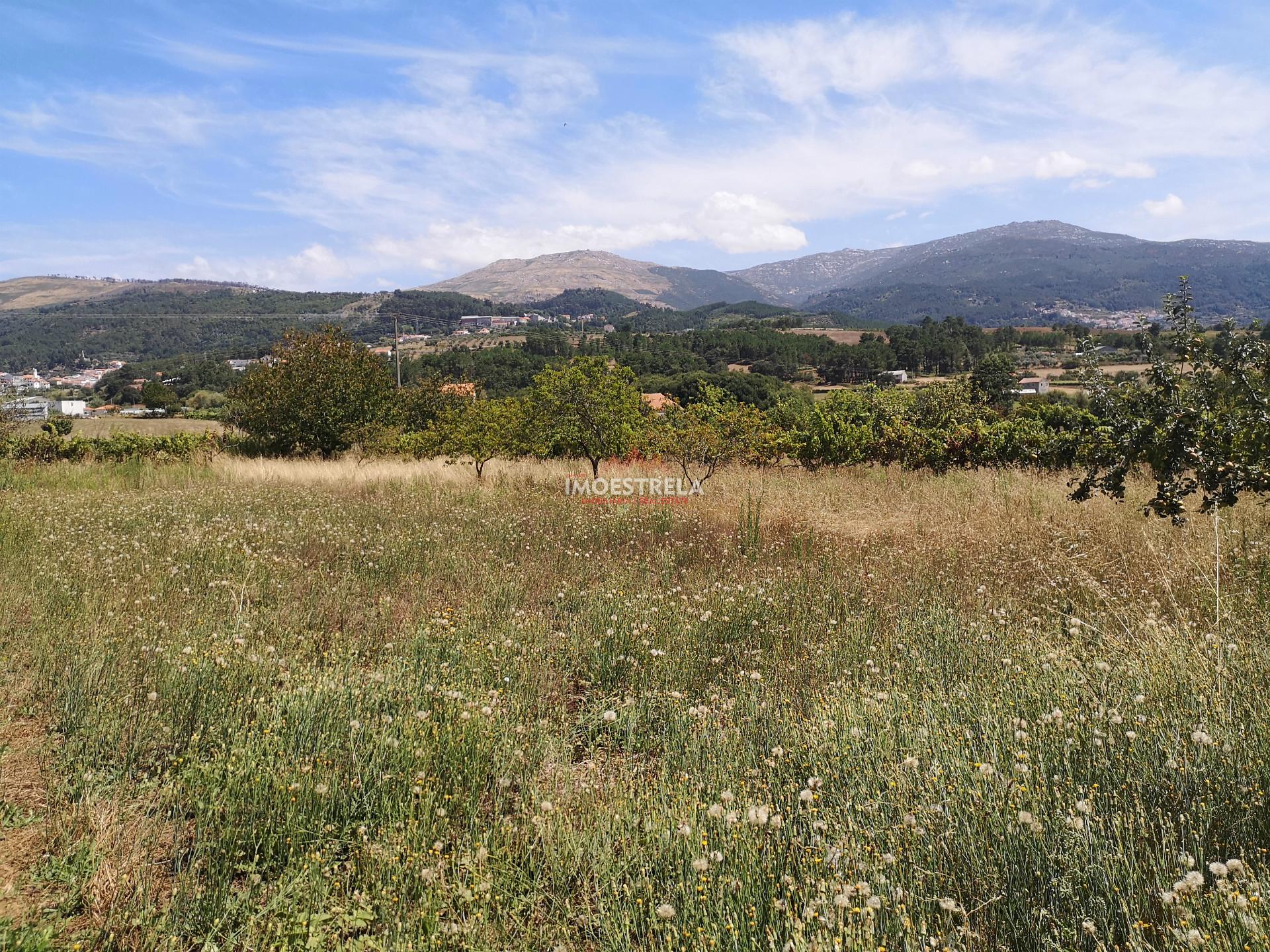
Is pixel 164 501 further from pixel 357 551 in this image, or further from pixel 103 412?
pixel 103 412

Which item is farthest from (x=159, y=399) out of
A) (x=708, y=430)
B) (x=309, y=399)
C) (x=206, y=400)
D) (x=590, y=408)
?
(x=708, y=430)

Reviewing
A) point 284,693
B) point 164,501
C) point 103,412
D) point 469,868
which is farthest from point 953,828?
point 103,412

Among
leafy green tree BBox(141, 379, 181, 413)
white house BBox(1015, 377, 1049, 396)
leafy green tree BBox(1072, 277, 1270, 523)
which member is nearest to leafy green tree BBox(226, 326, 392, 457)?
leafy green tree BBox(1072, 277, 1270, 523)

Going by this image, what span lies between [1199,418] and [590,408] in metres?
9.97

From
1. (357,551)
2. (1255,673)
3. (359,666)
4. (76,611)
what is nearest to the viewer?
(1255,673)

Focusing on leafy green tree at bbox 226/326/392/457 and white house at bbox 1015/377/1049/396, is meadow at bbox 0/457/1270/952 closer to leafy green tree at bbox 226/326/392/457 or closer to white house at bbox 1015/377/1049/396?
leafy green tree at bbox 226/326/392/457

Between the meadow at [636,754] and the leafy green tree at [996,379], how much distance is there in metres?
24.9

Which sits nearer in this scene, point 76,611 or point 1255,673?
point 1255,673

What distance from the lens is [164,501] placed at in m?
9.96

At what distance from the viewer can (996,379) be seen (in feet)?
122

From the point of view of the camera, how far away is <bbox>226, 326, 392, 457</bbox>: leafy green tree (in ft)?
67.2

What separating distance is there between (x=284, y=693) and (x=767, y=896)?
2.76 m

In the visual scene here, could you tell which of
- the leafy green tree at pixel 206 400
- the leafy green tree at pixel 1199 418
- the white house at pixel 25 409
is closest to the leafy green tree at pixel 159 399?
the leafy green tree at pixel 206 400

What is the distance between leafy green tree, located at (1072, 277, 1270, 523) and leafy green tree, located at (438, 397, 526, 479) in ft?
37.1
